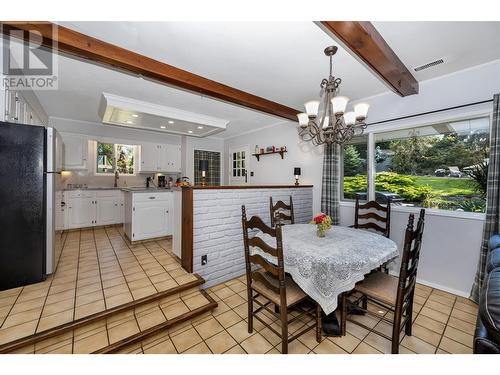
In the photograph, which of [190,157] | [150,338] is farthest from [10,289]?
[190,157]

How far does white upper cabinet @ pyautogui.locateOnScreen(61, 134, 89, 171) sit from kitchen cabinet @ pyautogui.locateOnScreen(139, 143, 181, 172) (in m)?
1.13

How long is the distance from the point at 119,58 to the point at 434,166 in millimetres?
3822

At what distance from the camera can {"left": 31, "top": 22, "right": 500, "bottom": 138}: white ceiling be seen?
170 centimetres

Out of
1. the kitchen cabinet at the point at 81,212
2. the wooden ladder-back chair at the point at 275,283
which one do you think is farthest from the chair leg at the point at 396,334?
the kitchen cabinet at the point at 81,212

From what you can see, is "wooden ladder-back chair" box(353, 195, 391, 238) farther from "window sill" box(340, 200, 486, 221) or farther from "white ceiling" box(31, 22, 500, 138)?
"white ceiling" box(31, 22, 500, 138)

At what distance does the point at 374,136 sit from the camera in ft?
10.3

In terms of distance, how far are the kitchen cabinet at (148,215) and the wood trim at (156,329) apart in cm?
194

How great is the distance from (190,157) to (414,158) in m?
4.90

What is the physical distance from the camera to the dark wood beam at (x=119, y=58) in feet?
5.32

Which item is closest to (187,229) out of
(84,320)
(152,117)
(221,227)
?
(221,227)

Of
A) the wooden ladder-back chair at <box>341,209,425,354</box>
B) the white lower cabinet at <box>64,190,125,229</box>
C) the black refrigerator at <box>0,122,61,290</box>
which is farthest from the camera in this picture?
the white lower cabinet at <box>64,190,125,229</box>

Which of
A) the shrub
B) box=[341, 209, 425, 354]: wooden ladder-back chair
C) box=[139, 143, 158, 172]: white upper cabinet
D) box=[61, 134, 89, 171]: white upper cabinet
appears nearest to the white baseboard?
the shrub

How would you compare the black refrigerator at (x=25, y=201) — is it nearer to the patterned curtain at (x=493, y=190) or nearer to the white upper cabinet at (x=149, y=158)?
the white upper cabinet at (x=149, y=158)

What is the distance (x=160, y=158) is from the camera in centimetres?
545
